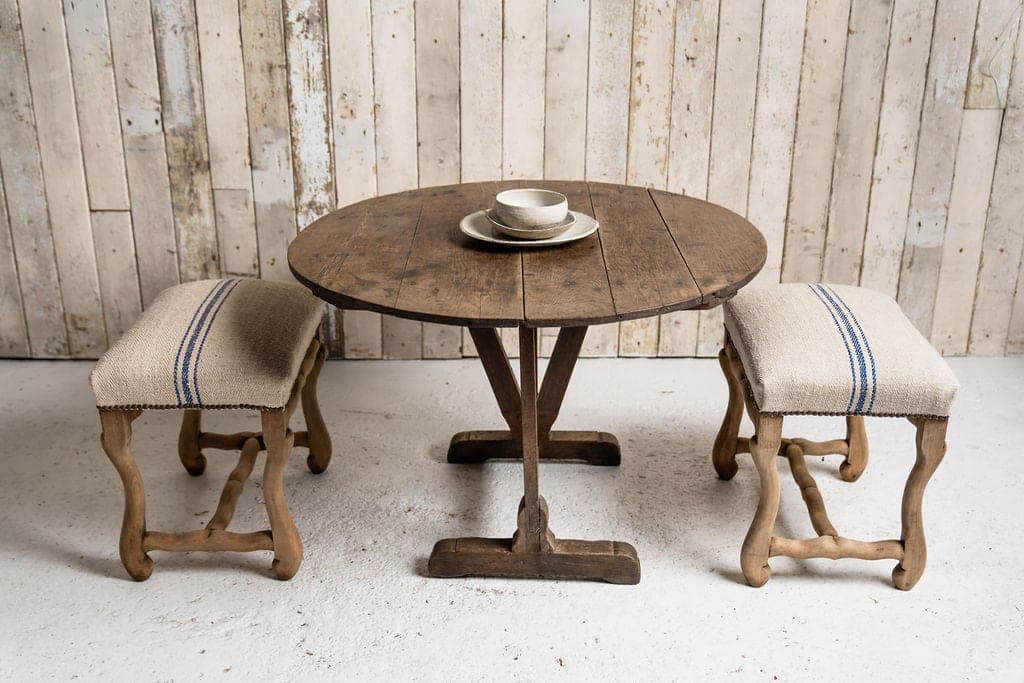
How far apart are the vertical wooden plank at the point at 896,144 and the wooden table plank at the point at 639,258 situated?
3.32 feet

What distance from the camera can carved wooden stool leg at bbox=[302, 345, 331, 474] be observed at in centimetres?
241

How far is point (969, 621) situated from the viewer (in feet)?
6.48

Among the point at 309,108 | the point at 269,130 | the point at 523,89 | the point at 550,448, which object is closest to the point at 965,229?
the point at 523,89

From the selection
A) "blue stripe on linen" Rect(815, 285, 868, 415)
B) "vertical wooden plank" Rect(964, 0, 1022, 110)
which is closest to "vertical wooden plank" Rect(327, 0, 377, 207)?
"blue stripe on linen" Rect(815, 285, 868, 415)

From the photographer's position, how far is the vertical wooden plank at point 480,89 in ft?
9.36

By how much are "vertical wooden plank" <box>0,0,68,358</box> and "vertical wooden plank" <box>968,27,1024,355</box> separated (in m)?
2.89

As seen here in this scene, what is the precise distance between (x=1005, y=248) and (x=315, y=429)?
2184mm

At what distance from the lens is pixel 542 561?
210cm

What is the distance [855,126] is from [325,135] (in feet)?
5.18

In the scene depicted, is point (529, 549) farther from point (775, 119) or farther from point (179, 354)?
point (775, 119)

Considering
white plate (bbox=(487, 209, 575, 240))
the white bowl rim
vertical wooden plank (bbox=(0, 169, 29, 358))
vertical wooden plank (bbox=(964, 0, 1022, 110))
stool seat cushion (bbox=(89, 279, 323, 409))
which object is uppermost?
vertical wooden plank (bbox=(964, 0, 1022, 110))

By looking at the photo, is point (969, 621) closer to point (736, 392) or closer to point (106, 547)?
point (736, 392)

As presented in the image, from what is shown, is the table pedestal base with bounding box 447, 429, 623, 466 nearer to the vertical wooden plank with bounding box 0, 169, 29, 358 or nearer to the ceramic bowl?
the ceramic bowl

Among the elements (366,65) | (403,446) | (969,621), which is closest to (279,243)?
(366,65)
